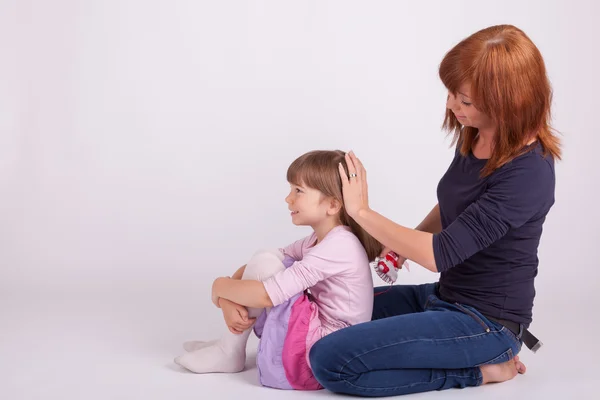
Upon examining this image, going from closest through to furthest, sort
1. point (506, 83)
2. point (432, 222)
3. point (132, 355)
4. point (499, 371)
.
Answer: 1. point (506, 83)
2. point (499, 371)
3. point (132, 355)
4. point (432, 222)

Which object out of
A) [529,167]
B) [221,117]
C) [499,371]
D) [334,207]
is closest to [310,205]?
[334,207]

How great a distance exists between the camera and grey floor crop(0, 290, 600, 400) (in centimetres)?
277

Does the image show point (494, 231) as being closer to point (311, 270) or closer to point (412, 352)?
point (412, 352)

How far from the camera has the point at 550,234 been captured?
4551 mm

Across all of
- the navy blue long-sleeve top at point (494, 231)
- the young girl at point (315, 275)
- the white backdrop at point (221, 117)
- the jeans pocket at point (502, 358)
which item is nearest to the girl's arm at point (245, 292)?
the young girl at point (315, 275)

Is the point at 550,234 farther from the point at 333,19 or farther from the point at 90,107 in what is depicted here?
the point at 90,107

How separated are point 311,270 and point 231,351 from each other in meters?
0.45

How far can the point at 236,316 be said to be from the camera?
2887mm

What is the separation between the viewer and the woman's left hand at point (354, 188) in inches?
110

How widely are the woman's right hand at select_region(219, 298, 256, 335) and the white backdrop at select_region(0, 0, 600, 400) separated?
1457 millimetres

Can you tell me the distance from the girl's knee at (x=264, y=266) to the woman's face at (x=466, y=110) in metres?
0.80

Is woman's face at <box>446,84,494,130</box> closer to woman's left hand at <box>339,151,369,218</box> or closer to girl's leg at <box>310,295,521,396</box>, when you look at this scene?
woman's left hand at <box>339,151,369,218</box>

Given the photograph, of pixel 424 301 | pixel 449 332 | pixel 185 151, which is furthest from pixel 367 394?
pixel 185 151

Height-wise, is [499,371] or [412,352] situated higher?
[412,352]
